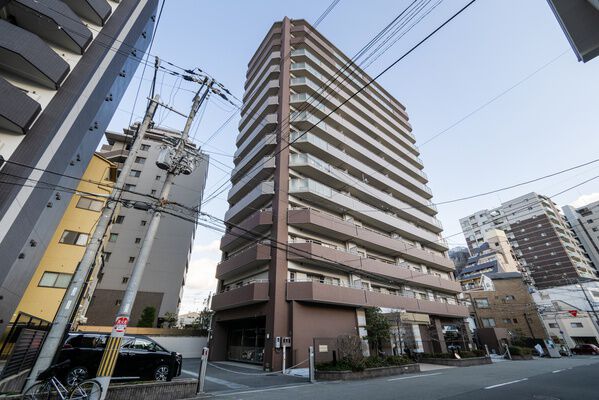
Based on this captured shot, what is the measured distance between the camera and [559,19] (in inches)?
171

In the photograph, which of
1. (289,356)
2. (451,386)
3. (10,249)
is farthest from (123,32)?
(451,386)

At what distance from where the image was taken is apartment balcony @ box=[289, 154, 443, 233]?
22.8 m

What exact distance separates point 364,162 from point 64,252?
2880 cm

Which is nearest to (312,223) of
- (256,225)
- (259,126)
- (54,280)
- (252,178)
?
(256,225)

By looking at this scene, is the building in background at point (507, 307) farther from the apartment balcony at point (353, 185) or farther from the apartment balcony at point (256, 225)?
the apartment balcony at point (256, 225)

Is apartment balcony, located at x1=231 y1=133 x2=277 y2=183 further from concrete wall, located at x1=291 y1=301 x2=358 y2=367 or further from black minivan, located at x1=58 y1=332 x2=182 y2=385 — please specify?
black minivan, located at x1=58 y1=332 x2=182 y2=385

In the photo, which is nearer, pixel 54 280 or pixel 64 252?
pixel 54 280

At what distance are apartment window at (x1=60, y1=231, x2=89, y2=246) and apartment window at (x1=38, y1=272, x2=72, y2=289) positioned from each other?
2370 mm

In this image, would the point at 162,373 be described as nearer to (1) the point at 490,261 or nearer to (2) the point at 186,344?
(2) the point at 186,344

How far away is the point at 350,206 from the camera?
23.8 metres

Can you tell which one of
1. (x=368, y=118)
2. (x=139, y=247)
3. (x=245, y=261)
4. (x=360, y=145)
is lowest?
(x=245, y=261)

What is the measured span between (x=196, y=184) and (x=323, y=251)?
28387mm

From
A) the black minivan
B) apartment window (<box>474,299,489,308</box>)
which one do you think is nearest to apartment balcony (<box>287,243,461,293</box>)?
the black minivan

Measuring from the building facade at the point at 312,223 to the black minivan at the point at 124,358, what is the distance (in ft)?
22.9
